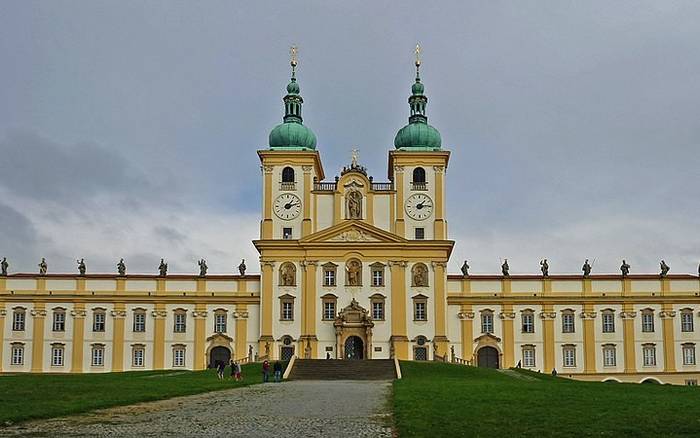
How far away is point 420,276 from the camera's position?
66.6m

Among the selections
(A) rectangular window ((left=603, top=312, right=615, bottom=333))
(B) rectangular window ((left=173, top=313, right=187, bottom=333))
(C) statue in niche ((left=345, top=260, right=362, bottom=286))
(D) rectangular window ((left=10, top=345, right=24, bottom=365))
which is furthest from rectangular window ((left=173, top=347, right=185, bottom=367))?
(A) rectangular window ((left=603, top=312, right=615, bottom=333))

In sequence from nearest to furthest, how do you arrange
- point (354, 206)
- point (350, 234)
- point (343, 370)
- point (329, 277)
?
point (343, 370) → point (329, 277) → point (350, 234) → point (354, 206)

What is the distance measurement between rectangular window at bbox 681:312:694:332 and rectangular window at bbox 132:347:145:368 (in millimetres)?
39991

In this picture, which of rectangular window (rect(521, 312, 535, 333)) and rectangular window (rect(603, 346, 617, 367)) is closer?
rectangular window (rect(603, 346, 617, 367))

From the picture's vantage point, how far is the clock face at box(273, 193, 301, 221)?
223 feet

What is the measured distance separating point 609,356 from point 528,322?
20.9 ft

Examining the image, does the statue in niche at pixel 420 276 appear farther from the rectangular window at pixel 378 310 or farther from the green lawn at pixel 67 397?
the green lawn at pixel 67 397

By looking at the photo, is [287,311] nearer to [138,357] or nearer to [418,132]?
[138,357]

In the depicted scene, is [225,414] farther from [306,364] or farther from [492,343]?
[492,343]

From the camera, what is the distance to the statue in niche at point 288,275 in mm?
66750

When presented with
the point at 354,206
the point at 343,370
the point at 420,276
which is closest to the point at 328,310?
the point at 420,276

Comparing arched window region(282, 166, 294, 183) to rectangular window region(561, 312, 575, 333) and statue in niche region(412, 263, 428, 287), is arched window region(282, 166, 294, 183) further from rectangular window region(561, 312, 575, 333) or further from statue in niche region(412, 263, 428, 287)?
rectangular window region(561, 312, 575, 333)

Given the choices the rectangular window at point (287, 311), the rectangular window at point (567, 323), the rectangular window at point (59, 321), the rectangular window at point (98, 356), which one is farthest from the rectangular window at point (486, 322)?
the rectangular window at point (59, 321)

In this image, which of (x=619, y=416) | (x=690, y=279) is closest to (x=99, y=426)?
(x=619, y=416)
